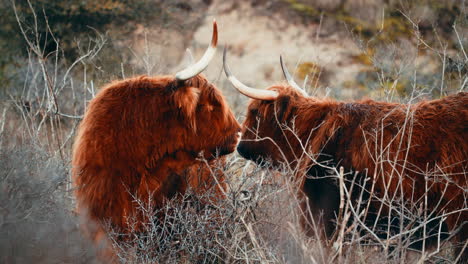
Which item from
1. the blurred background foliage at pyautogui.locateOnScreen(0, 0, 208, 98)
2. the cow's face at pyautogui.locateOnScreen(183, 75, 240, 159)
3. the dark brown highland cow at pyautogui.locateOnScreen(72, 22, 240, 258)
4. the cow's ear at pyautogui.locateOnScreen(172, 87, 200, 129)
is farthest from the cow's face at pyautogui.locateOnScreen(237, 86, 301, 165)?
the blurred background foliage at pyautogui.locateOnScreen(0, 0, 208, 98)

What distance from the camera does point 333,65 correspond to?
57.7ft

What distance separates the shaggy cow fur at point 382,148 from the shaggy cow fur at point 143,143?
61 centimetres

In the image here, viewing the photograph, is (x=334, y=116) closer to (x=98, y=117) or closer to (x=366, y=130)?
(x=366, y=130)

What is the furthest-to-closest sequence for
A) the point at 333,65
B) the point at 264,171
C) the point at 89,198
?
the point at 333,65 < the point at 264,171 < the point at 89,198

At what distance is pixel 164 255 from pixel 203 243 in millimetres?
407

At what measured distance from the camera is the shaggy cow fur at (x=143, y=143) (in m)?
4.63

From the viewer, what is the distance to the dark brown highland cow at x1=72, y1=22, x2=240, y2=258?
15.2 feet

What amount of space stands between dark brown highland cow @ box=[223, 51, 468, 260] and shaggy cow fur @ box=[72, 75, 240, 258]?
2.13 ft

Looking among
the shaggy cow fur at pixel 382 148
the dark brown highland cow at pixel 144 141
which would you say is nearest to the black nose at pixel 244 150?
the shaggy cow fur at pixel 382 148

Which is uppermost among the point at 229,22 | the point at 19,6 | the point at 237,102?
the point at 19,6

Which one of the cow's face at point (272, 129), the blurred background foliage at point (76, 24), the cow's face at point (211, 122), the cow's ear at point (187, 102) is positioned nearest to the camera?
the cow's ear at point (187, 102)

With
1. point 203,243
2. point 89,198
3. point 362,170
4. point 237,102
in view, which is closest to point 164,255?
point 203,243

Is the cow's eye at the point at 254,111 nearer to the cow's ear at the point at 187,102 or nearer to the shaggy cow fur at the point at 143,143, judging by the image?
the shaggy cow fur at the point at 143,143

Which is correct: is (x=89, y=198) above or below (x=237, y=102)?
above
